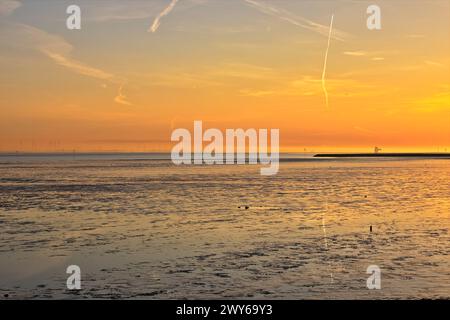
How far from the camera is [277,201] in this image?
40.5m

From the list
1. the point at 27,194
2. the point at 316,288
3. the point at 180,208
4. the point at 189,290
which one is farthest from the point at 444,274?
the point at 27,194

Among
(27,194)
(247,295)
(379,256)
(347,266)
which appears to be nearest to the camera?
(247,295)

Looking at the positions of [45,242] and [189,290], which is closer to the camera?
[189,290]

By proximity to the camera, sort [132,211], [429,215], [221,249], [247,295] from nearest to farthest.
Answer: [247,295]
[221,249]
[429,215]
[132,211]

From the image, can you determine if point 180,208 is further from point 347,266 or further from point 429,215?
point 347,266

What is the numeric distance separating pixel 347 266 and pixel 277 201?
22599mm

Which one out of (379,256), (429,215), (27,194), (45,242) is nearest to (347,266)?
(379,256)

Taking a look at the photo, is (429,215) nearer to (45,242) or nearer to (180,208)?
(180,208)

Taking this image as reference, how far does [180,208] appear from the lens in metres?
35.8

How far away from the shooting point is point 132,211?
34031 mm

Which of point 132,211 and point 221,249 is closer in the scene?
point 221,249
